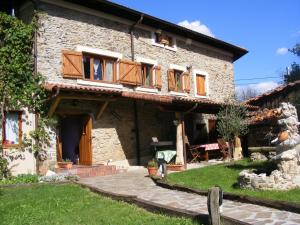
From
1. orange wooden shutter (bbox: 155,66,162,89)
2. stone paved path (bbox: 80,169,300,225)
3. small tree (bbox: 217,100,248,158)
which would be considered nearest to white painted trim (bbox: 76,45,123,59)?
orange wooden shutter (bbox: 155,66,162,89)

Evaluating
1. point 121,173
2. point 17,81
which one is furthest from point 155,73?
point 17,81

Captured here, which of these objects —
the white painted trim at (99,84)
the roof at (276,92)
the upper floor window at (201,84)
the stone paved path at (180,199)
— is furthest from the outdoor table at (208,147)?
the roof at (276,92)

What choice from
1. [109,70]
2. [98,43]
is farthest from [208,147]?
[98,43]

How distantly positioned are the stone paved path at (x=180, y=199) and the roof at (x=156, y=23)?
20.6 ft

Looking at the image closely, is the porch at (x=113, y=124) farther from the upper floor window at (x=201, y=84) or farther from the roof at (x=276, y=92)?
the roof at (x=276, y=92)

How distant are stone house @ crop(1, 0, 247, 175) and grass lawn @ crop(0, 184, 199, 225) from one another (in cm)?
340

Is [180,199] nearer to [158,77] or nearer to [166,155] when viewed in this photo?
[166,155]

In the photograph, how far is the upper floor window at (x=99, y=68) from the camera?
46.4 feet

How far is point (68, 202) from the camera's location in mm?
8062

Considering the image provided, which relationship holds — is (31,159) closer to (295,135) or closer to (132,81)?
(132,81)

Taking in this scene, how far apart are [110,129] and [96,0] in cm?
471

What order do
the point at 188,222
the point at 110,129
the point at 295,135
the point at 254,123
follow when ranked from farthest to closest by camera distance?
the point at 254,123, the point at 110,129, the point at 295,135, the point at 188,222

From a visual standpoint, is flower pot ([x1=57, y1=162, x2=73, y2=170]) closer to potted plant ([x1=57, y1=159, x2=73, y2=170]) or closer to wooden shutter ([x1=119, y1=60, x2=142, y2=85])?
potted plant ([x1=57, y1=159, x2=73, y2=170])

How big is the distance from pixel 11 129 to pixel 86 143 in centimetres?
Answer: 277
